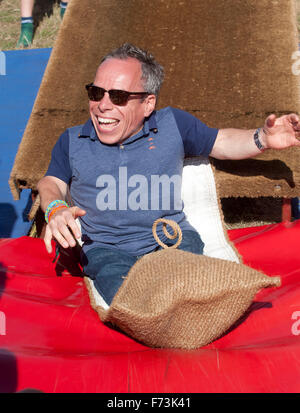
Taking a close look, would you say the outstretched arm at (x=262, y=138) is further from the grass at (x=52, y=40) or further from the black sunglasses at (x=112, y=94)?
the grass at (x=52, y=40)

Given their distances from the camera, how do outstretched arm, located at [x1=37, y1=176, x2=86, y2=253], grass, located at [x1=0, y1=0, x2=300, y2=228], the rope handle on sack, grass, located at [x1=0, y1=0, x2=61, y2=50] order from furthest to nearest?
grass, located at [x1=0, y1=0, x2=61, y2=50]
grass, located at [x1=0, y1=0, x2=300, y2=228]
the rope handle on sack
outstretched arm, located at [x1=37, y1=176, x2=86, y2=253]

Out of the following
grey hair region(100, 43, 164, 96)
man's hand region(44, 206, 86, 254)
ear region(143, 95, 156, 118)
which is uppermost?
grey hair region(100, 43, 164, 96)

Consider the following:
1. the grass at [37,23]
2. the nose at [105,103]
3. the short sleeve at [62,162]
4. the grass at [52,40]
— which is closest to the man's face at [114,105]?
the nose at [105,103]

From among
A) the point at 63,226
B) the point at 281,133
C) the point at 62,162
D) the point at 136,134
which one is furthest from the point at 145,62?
the point at 63,226

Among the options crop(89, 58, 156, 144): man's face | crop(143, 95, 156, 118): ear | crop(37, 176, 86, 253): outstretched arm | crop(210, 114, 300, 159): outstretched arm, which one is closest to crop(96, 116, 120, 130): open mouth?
crop(89, 58, 156, 144): man's face

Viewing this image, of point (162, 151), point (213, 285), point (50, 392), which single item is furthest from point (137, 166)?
point (50, 392)

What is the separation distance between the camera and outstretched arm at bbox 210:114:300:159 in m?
2.18

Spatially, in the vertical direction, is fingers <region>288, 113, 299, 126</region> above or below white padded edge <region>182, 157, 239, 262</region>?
above

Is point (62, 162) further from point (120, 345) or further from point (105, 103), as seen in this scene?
point (120, 345)

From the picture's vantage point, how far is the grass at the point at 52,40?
3.60m

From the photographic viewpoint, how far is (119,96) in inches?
85.2

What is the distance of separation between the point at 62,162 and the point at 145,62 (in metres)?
0.61

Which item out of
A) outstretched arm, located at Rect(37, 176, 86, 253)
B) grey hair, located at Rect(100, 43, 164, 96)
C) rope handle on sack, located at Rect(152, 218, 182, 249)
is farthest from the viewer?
grey hair, located at Rect(100, 43, 164, 96)

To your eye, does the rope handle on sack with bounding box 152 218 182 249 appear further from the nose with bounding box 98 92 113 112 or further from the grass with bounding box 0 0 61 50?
the grass with bounding box 0 0 61 50
